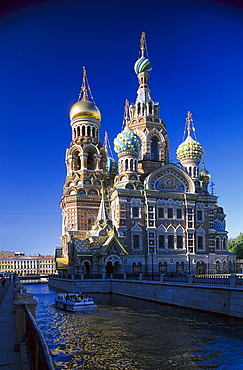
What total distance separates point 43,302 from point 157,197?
18588mm

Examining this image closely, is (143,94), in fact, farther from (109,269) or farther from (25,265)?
(25,265)

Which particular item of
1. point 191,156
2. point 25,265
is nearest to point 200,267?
point 191,156

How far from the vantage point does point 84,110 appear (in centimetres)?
4847

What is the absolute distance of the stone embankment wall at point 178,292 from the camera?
19922mm

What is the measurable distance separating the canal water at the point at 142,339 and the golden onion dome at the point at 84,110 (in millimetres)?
30383

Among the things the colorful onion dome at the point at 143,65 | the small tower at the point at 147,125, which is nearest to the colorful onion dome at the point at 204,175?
the small tower at the point at 147,125

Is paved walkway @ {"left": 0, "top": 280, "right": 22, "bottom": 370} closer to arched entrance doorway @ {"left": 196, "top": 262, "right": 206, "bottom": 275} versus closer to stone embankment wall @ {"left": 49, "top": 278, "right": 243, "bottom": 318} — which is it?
stone embankment wall @ {"left": 49, "top": 278, "right": 243, "bottom": 318}

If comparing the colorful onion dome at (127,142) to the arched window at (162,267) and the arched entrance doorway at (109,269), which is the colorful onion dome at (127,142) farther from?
the arched window at (162,267)

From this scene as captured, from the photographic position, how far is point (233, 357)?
12977 mm

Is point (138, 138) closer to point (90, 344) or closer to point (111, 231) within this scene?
point (111, 231)

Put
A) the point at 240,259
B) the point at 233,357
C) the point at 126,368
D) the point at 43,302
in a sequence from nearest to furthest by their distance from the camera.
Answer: the point at 126,368 < the point at 233,357 < the point at 43,302 < the point at 240,259

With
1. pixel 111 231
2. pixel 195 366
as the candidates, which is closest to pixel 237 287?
pixel 195 366

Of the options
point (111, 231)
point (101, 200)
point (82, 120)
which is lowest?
point (111, 231)

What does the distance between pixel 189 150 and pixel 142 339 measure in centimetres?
3370
